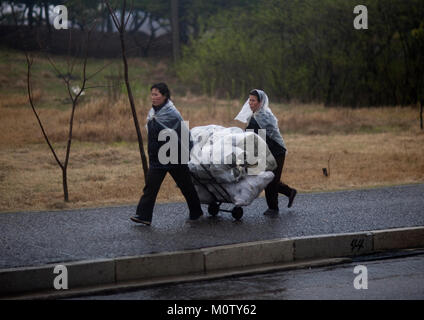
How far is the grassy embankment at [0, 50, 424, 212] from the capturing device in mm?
11836

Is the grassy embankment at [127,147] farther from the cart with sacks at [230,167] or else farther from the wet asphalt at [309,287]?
the wet asphalt at [309,287]

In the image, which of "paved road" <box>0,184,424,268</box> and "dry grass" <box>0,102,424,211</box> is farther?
"dry grass" <box>0,102,424,211</box>

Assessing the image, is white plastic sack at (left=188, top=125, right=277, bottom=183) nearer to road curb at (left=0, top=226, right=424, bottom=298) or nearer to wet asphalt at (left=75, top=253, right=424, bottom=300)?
road curb at (left=0, top=226, right=424, bottom=298)

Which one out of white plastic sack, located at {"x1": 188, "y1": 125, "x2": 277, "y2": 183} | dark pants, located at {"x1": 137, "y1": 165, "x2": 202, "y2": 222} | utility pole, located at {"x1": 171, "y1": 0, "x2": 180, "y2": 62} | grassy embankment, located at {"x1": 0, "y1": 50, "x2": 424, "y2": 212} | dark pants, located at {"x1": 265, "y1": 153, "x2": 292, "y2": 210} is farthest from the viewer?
utility pole, located at {"x1": 171, "y1": 0, "x2": 180, "y2": 62}

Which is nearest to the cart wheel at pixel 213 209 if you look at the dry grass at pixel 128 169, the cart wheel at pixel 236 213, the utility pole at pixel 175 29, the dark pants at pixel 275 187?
the cart wheel at pixel 236 213

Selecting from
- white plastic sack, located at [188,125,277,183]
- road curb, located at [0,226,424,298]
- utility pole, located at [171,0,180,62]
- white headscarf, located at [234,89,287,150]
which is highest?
utility pole, located at [171,0,180,62]

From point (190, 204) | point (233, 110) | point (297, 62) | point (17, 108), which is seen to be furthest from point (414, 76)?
point (190, 204)

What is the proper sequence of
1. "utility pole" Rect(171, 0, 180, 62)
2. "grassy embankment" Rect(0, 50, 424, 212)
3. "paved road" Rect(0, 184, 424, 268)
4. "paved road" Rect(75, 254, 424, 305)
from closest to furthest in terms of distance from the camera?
1. "paved road" Rect(75, 254, 424, 305)
2. "paved road" Rect(0, 184, 424, 268)
3. "grassy embankment" Rect(0, 50, 424, 212)
4. "utility pole" Rect(171, 0, 180, 62)

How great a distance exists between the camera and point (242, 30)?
3067 centimetres

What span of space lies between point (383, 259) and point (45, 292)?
3.65 meters

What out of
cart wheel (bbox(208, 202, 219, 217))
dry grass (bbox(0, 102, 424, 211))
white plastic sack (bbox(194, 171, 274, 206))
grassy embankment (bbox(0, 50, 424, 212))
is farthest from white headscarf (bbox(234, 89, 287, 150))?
grassy embankment (bbox(0, 50, 424, 212))

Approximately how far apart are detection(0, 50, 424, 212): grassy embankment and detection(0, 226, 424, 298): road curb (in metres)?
3.92

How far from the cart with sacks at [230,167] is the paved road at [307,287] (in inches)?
72.3
